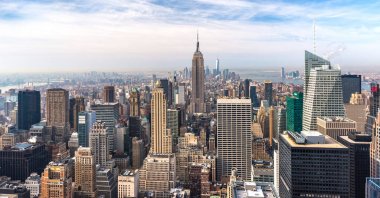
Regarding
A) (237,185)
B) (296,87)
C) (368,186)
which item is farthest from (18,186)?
(296,87)

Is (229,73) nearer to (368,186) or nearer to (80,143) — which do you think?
(80,143)

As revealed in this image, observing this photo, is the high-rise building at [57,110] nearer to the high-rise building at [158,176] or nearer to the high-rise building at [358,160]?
the high-rise building at [158,176]

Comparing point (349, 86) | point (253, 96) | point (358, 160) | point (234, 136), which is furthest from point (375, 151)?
point (253, 96)

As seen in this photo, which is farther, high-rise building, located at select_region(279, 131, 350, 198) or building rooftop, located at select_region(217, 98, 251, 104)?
building rooftop, located at select_region(217, 98, 251, 104)

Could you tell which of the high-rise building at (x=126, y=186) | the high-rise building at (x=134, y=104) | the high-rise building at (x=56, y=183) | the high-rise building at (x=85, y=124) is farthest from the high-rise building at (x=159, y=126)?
the high-rise building at (x=56, y=183)

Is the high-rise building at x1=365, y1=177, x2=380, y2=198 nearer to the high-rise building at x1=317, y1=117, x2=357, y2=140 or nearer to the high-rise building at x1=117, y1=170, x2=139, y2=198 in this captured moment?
the high-rise building at x1=317, y1=117, x2=357, y2=140

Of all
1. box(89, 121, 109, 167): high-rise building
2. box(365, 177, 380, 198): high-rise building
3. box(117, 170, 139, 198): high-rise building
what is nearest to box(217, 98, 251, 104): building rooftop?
box(89, 121, 109, 167): high-rise building
